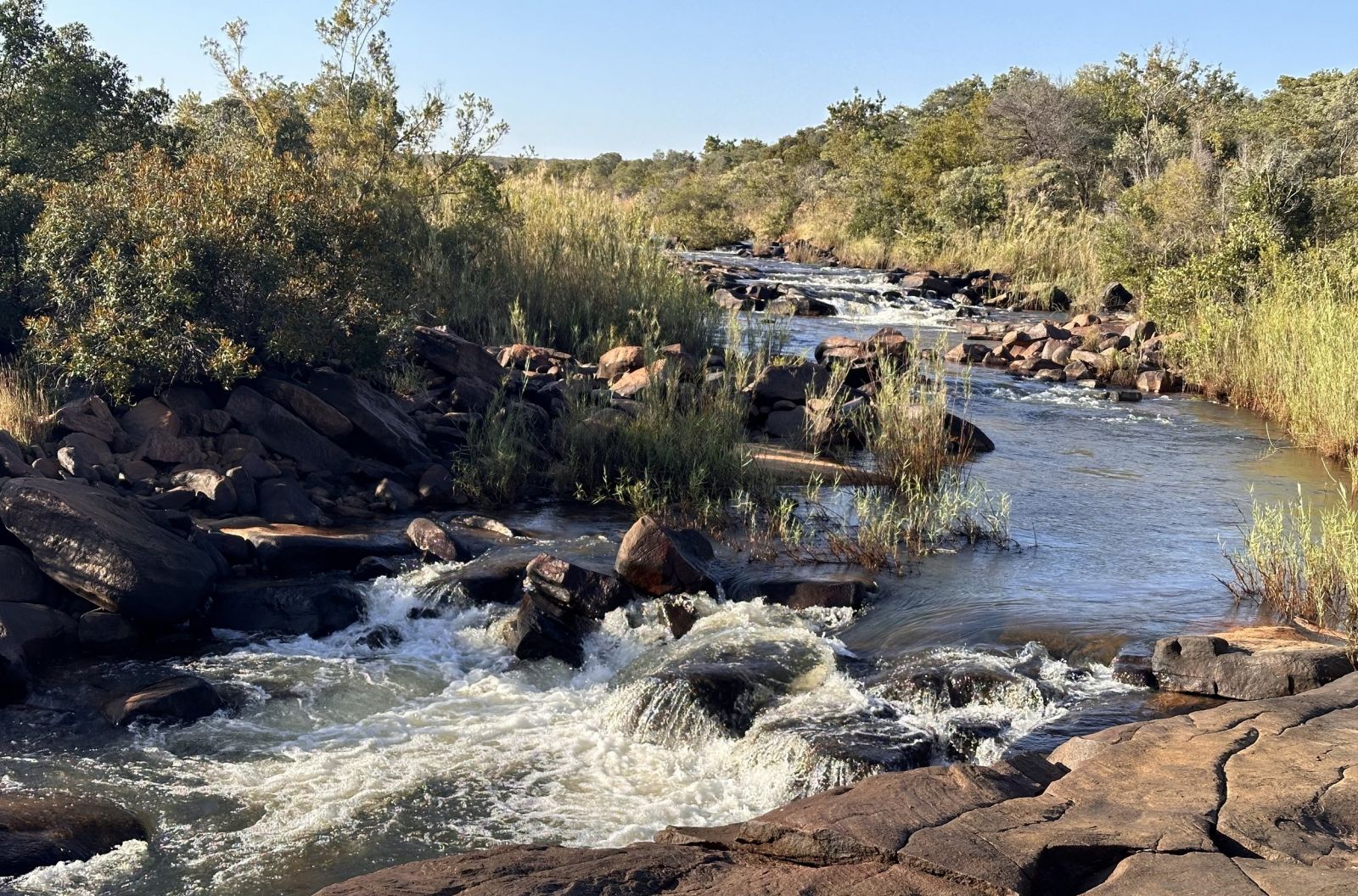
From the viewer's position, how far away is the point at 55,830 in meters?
4.46

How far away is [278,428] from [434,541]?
6.42 feet

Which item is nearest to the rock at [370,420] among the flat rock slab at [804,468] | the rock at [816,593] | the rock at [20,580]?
the flat rock slab at [804,468]

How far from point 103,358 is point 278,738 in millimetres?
4201

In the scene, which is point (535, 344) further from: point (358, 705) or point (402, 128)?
point (358, 705)

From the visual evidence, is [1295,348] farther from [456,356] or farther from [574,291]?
[456,356]

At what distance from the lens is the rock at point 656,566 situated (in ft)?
23.6

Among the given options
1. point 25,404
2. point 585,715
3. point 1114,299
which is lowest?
point 585,715

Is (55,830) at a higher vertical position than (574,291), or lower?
lower

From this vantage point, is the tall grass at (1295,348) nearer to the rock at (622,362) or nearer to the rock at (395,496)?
the rock at (622,362)

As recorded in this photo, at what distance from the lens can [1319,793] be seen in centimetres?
373

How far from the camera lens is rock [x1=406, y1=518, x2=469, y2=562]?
7.79 metres

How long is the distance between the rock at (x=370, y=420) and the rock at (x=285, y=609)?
251cm

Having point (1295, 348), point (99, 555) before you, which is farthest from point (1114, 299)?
point (99, 555)

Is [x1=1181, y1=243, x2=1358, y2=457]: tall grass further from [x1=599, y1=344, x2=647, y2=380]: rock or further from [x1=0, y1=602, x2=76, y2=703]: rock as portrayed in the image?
[x1=0, y1=602, x2=76, y2=703]: rock
